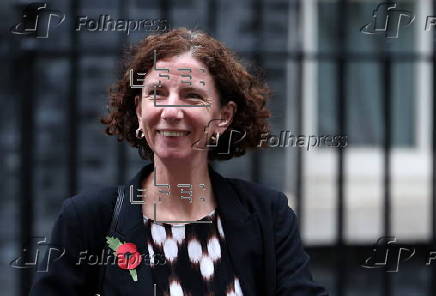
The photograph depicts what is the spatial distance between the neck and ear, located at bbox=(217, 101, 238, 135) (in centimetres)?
11

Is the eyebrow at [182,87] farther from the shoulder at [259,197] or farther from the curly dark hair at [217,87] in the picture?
the shoulder at [259,197]

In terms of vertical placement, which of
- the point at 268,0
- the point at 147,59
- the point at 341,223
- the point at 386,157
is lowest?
the point at 341,223

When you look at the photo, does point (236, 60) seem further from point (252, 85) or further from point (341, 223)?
point (341, 223)

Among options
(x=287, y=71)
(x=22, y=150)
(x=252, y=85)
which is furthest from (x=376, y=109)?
(x=252, y=85)

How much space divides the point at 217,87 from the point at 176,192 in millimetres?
261

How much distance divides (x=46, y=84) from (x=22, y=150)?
1.46 m

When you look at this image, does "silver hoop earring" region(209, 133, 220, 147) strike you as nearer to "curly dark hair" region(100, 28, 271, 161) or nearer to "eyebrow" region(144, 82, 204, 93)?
"curly dark hair" region(100, 28, 271, 161)

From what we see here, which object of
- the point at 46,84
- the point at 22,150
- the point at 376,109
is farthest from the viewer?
the point at 376,109

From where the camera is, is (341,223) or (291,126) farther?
(291,126)

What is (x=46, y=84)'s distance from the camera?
212 inches

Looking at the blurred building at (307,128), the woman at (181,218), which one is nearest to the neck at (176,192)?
the woman at (181,218)

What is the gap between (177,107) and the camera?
201 centimetres

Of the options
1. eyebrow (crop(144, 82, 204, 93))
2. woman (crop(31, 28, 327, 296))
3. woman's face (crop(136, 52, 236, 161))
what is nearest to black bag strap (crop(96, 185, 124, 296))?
woman (crop(31, 28, 327, 296))

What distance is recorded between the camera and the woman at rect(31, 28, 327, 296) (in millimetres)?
2000
